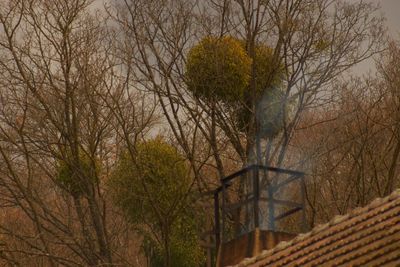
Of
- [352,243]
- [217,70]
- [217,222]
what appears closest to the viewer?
[352,243]

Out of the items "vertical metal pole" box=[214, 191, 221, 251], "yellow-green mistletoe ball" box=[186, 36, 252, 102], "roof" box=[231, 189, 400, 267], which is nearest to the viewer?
"roof" box=[231, 189, 400, 267]

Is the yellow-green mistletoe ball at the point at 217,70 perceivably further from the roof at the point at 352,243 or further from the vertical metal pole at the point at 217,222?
the roof at the point at 352,243

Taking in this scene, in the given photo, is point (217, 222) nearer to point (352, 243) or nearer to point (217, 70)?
point (217, 70)

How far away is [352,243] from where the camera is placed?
28.6 ft

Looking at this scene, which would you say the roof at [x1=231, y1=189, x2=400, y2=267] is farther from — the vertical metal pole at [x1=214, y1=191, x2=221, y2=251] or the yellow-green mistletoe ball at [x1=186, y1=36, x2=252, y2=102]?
the yellow-green mistletoe ball at [x1=186, y1=36, x2=252, y2=102]

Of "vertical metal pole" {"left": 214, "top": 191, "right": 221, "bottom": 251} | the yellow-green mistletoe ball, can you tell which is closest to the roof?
"vertical metal pole" {"left": 214, "top": 191, "right": 221, "bottom": 251}

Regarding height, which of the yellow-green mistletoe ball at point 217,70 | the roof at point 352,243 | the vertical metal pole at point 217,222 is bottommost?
the roof at point 352,243

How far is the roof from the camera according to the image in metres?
8.04

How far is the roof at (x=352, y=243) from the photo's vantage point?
804cm

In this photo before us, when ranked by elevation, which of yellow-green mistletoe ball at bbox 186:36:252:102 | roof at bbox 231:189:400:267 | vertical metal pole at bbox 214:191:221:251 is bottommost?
roof at bbox 231:189:400:267

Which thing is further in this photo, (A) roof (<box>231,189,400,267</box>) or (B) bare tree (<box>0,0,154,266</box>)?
(B) bare tree (<box>0,0,154,266</box>)

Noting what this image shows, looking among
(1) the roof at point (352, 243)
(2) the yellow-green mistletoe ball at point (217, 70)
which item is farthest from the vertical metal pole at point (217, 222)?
(1) the roof at point (352, 243)

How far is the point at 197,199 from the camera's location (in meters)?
17.6

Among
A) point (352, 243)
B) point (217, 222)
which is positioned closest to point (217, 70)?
point (217, 222)
